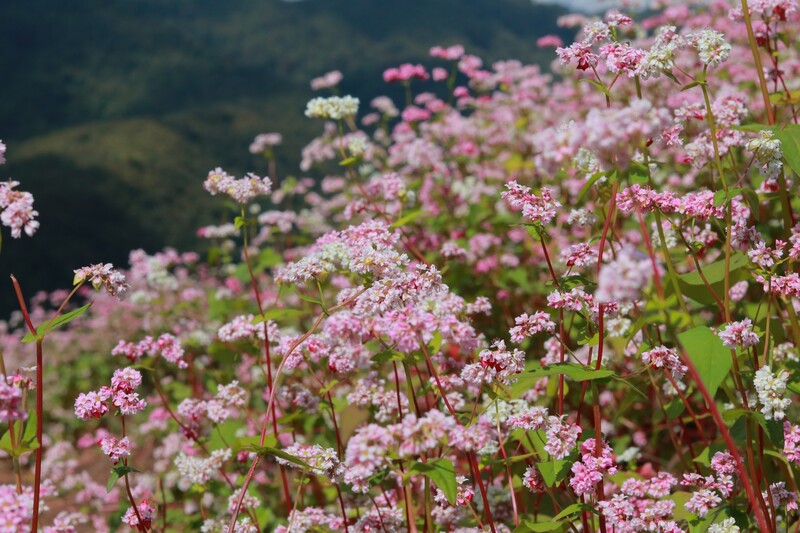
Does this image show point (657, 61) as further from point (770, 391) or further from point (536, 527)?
point (536, 527)

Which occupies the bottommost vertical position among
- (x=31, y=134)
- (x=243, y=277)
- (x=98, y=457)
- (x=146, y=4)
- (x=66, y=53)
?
(x=98, y=457)

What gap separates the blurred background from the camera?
1827cm

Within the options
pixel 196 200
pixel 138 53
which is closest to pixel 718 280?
pixel 196 200

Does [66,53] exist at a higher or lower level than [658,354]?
higher

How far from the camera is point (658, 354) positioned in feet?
7.11

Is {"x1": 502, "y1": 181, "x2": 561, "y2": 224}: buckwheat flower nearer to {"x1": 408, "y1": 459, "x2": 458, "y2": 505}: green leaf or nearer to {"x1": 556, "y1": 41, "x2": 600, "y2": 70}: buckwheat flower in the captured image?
{"x1": 556, "y1": 41, "x2": 600, "y2": 70}: buckwheat flower

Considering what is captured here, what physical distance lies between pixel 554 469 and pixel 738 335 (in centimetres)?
71

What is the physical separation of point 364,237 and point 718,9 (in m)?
6.84

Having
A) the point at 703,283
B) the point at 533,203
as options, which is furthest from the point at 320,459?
the point at 703,283

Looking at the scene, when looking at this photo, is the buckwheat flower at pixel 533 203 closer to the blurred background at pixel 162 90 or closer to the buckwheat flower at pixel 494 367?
the buckwheat flower at pixel 494 367

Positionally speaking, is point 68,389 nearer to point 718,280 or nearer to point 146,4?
point 718,280

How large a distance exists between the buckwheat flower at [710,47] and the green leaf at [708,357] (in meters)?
1.03

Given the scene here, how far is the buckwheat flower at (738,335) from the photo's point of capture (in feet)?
6.62

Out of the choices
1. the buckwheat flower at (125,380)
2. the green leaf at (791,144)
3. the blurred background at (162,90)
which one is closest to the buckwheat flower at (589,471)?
the green leaf at (791,144)
